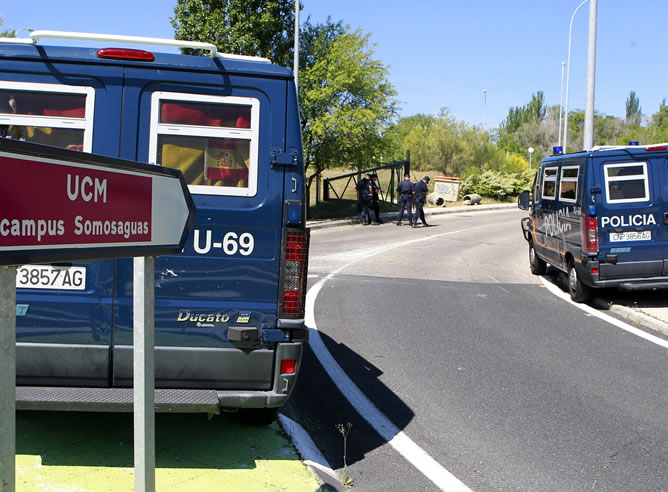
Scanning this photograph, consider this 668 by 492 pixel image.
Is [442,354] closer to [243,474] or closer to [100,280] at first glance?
[243,474]

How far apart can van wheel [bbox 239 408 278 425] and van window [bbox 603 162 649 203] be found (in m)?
7.00

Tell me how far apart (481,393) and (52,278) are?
392cm

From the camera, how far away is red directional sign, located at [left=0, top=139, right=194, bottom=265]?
187 cm

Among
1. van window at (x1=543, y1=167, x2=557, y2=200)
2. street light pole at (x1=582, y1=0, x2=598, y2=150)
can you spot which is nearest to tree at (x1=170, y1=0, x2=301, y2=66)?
street light pole at (x1=582, y1=0, x2=598, y2=150)

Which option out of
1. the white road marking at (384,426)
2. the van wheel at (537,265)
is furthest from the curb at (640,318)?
the white road marking at (384,426)

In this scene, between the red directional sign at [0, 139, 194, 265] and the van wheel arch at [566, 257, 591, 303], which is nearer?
the red directional sign at [0, 139, 194, 265]

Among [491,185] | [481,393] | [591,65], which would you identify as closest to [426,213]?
[491,185]

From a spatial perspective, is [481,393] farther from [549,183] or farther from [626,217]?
[549,183]

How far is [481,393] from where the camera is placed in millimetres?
6418

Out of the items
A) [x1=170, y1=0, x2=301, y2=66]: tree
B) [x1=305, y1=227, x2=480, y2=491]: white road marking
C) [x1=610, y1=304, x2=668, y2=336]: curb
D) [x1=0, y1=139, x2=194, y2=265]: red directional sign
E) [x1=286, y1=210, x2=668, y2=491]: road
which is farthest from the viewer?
[x1=170, y1=0, x2=301, y2=66]: tree

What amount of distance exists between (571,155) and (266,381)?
8360mm

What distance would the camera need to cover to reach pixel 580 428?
217 inches

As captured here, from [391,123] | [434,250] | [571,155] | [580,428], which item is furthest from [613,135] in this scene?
[580,428]

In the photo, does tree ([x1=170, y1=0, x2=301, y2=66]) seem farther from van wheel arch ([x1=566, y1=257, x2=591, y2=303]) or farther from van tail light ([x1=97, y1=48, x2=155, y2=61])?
van tail light ([x1=97, y1=48, x2=155, y2=61])
